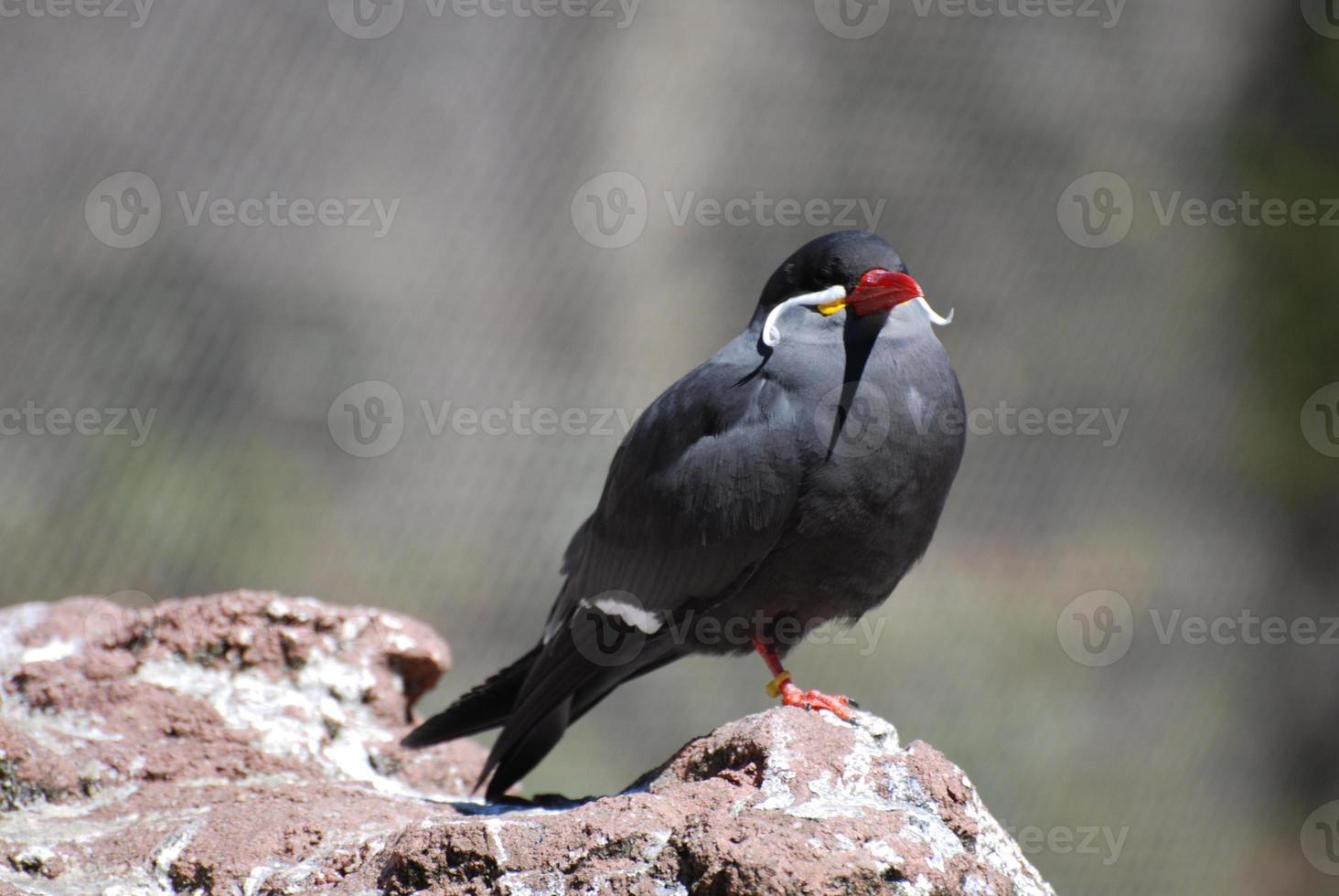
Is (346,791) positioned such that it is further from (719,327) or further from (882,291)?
(719,327)

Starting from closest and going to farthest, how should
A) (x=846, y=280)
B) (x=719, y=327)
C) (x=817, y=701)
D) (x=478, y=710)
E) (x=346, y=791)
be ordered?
1. (x=817, y=701)
2. (x=846, y=280)
3. (x=346, y=791)
4. (x=478, y=710)
5. (x=719, y=327)

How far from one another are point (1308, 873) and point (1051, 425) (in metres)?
2.76

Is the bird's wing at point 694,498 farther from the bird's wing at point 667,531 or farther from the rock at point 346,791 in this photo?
the rock at point 346,791

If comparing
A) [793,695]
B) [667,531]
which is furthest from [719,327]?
[793,695]

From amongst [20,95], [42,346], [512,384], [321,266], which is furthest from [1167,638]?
[20,95]

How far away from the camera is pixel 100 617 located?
3873mm

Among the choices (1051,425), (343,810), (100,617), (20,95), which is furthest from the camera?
(1051,425)

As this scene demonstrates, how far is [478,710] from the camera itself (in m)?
3.54

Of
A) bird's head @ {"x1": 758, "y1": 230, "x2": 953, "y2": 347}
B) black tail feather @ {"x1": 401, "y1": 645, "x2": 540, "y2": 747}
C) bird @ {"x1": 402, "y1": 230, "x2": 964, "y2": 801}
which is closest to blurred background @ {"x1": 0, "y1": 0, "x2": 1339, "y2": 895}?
black tail feather @ {"x1": 401, "y1": 645, "x2": 540, "y2": 747}

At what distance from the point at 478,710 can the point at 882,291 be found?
61.8 inches

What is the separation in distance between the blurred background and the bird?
2.65 meters

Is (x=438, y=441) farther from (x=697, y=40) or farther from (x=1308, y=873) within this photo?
(x=1308, y=873)

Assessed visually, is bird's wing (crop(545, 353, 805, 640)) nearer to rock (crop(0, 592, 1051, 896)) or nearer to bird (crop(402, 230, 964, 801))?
bird (crop(402, 230, 964, 801))

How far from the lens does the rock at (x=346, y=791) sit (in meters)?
2.27
